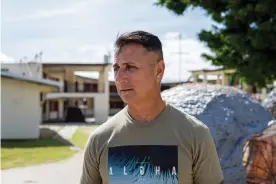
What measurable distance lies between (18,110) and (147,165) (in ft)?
73.0

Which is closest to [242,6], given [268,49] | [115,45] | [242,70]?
[268,49]

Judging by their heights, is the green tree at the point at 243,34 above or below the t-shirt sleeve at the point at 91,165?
above

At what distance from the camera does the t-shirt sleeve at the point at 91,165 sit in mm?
2162

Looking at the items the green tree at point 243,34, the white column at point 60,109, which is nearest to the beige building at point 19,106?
the green tree at point 243,34

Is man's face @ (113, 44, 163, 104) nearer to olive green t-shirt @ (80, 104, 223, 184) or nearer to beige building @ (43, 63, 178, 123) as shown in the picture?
olive green t-shirt @ (80, 104, 223, 184)

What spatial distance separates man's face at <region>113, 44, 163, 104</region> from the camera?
2080 millimetres

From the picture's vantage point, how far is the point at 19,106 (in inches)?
925

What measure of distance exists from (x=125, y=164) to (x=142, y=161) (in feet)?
0.26

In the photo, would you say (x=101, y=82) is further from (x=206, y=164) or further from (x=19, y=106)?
(x=206, y=164)

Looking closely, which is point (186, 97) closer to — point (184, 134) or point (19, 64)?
point (184, 134)

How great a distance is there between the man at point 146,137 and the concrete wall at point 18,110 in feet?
71.9

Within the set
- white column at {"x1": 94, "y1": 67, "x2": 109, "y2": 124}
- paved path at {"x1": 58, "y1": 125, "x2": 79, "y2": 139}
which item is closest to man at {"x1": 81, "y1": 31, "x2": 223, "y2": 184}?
paved path at {"x1": 58, "y1": 125, "x2": 79, "y2": 139}

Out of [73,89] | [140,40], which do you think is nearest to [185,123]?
[140,40]

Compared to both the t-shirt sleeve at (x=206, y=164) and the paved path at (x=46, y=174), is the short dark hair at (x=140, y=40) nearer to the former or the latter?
the t-shirt sleeve at (x=206, y=164)
